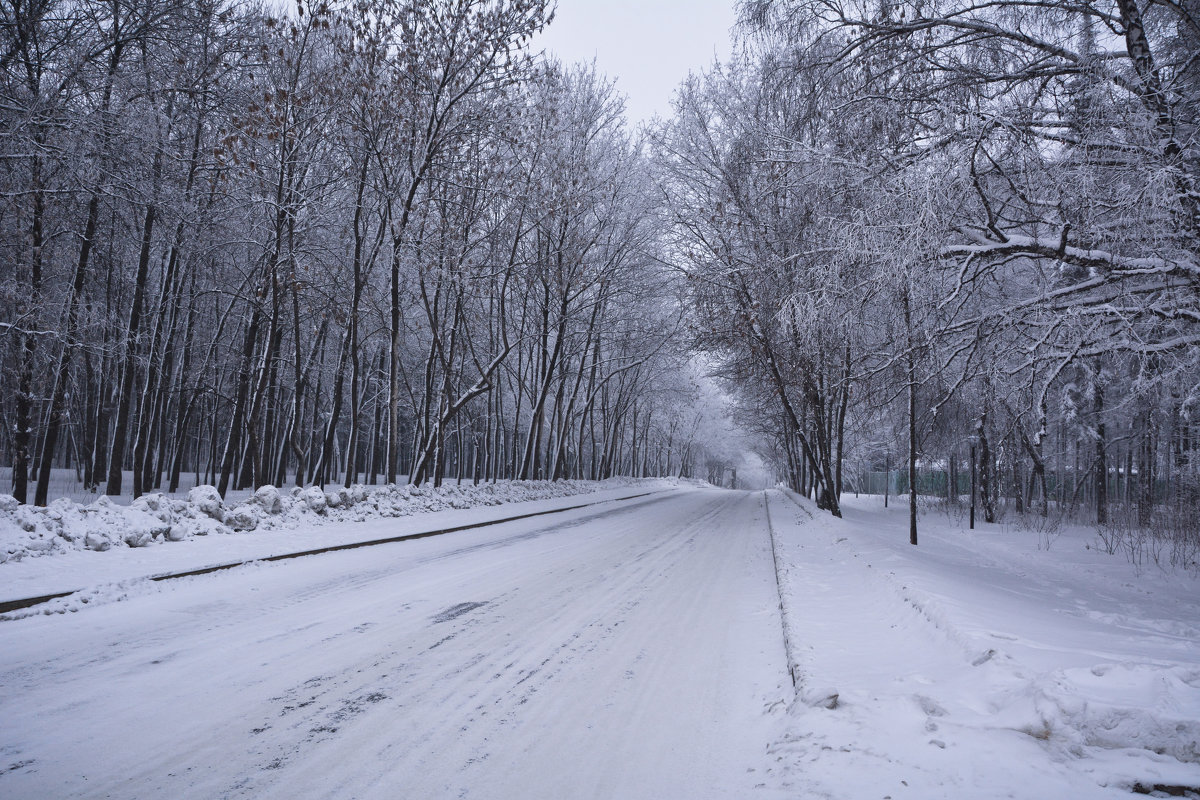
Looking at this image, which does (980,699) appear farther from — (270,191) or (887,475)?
(887,475)

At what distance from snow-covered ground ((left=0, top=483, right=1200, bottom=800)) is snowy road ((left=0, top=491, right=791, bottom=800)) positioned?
18 mm

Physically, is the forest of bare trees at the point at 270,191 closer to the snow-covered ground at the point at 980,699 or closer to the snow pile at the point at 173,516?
the snow pile at the point at 173,516

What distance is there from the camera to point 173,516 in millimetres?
8219

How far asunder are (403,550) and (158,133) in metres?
9.29

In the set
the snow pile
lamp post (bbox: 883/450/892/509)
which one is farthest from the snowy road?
lamp post (bbox: 883/450/892/509)

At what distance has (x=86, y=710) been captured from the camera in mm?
3115

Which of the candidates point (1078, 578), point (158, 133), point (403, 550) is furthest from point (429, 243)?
point (1078, 578)

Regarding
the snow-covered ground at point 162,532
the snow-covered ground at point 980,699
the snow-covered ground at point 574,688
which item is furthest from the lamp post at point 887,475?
the snow-covered ground at point 574,688

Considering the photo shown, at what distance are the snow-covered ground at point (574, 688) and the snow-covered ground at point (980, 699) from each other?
16 mm

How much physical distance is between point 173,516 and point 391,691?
21.7 ft

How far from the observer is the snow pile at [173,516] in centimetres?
661

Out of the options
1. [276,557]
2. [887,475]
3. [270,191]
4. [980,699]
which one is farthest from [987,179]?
[887,475]

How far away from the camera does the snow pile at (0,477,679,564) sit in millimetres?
6613

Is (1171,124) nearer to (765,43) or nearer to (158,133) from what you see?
(765,43)
